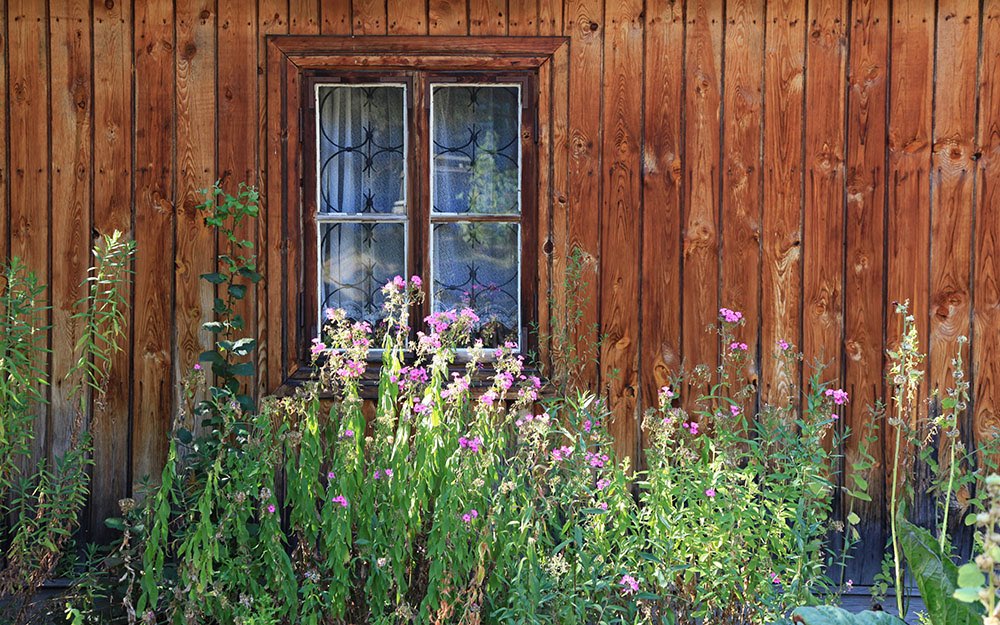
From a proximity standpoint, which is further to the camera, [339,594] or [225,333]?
[225,333]

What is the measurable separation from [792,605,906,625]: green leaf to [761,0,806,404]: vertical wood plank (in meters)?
2.14

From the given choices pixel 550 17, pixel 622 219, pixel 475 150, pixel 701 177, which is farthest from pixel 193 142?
pixel 701 177

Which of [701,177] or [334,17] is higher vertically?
[334,17]

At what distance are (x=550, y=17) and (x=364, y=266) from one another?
1362 millimetres

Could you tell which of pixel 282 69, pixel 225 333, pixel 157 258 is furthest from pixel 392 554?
pixel 282 69

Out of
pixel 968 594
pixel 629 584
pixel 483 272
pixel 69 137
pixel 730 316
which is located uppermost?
pixel 69 137

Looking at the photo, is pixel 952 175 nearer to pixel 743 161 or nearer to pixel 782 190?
pixel 782 190

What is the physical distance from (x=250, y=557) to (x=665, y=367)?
1.96m

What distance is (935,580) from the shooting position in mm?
2633

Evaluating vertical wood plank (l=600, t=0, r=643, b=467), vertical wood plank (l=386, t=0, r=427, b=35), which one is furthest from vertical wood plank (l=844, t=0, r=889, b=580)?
vertical wood plank (l=386, t=0, r=427, b=35)

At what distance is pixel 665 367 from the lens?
4676 millimetres

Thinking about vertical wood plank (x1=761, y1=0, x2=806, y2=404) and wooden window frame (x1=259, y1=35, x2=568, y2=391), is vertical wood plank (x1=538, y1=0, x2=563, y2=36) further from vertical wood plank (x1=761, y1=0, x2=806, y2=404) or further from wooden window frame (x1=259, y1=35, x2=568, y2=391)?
vertical wood plank (x1=761, y1=0, x2=806, y2=404)

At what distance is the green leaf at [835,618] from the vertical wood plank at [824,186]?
218cm

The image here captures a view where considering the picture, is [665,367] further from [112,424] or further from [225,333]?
[112,424]
